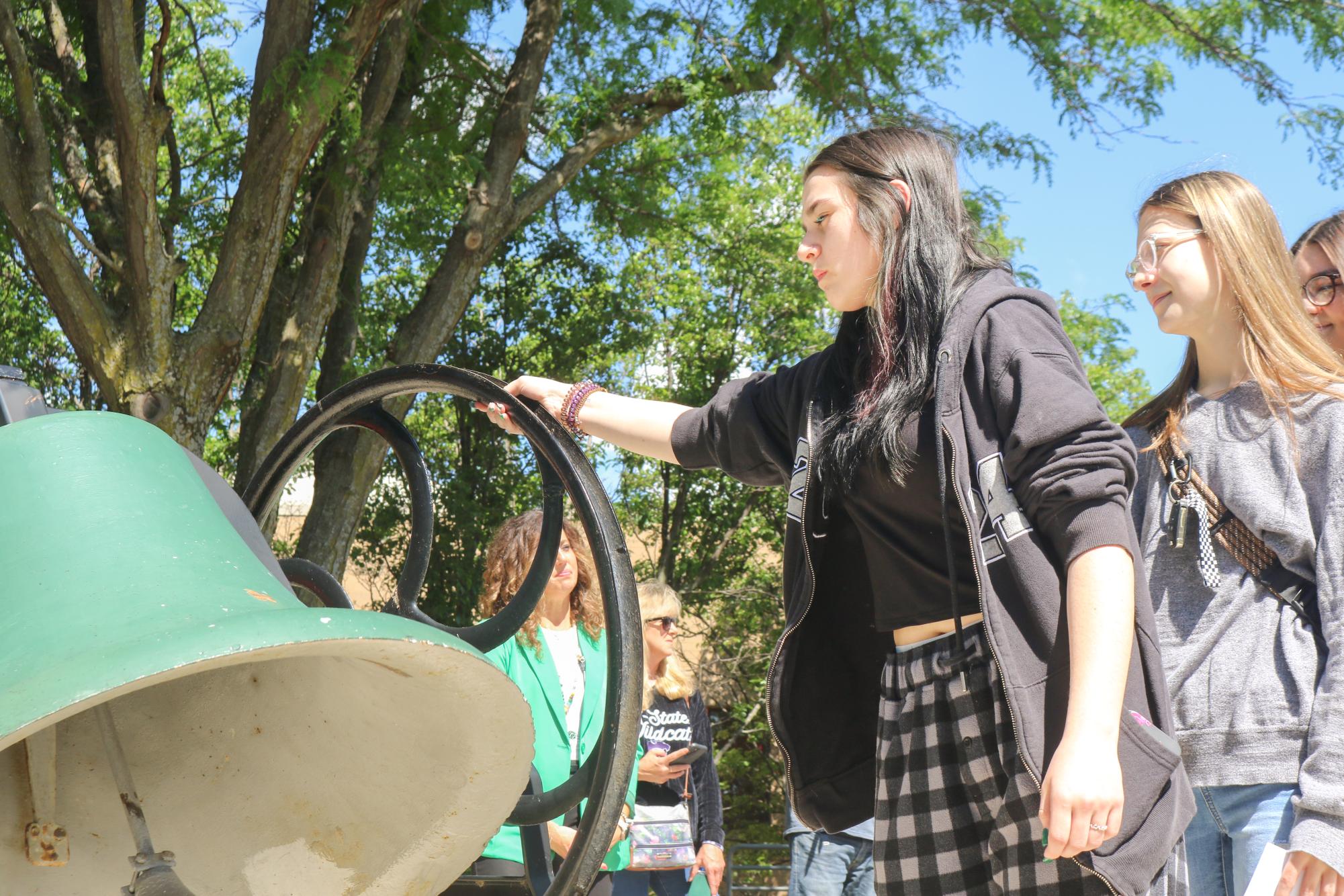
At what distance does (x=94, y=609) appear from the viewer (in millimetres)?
995

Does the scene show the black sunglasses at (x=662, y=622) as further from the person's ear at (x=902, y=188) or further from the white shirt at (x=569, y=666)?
the person's ear at (x=902, y=188)

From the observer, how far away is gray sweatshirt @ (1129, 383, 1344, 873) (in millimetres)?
1696

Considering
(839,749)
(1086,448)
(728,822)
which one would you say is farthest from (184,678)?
(728,822)

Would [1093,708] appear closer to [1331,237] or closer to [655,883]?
[1331,237]

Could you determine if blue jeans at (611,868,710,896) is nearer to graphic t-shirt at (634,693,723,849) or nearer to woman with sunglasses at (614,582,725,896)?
woman with sunglasses at (614,582,725,896)

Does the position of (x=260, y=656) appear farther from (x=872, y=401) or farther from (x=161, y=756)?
(x=872, y=401)

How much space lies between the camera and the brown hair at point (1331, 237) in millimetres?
2330

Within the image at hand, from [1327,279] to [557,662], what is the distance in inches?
84.5

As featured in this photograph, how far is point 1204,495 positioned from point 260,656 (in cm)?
154

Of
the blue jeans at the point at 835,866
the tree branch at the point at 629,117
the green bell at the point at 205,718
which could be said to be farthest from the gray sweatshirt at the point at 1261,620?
the tree branch at the point at 629,117

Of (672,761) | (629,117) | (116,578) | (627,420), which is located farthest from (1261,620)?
(629,117)

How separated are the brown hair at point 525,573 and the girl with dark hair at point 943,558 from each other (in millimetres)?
1250

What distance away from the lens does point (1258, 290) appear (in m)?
1.96

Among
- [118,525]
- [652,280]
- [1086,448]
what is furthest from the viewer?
[652,280]
